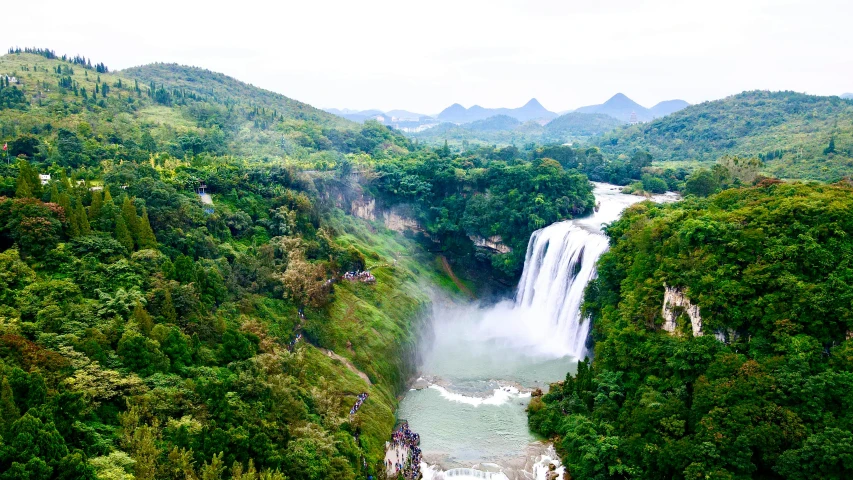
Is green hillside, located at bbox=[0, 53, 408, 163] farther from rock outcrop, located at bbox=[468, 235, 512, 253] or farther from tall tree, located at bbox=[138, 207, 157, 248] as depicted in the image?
rock outcrop, located at bbox=[468, 235, 512, 253]

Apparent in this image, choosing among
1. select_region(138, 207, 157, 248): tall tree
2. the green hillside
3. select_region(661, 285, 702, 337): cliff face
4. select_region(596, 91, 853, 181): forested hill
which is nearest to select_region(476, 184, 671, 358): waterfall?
select_region(661, 285, 702, 337): cliff face

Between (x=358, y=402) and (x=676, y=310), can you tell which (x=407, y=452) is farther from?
(x=676, y=310)

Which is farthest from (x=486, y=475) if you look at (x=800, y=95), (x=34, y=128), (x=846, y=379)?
(x=800, y=95)

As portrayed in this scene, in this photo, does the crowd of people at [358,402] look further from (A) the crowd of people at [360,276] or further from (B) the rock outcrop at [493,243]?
(B) the rock outcrop at [493,243]

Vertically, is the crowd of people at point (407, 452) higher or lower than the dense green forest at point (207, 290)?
lower

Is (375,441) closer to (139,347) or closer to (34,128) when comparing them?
(139,347)

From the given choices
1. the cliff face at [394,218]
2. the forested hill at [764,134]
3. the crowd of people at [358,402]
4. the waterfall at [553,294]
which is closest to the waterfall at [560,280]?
the waterfall at [553,294]
